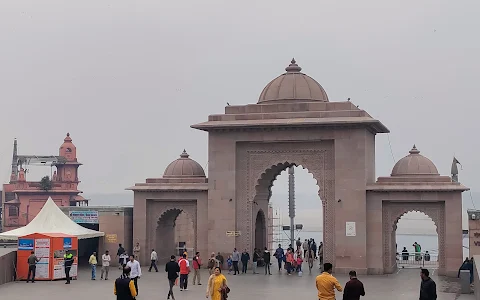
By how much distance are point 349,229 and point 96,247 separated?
1122 centimetres

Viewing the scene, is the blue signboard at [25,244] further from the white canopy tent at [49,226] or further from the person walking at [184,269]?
the person walking at [184,269]

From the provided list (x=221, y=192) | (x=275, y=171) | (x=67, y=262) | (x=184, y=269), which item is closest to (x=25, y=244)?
(x=67, y=262)

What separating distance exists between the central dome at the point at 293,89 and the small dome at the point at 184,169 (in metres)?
4.45

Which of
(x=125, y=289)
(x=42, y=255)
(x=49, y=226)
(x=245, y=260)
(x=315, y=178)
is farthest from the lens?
(x=315, y=178)

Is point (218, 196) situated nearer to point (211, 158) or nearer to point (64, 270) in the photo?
point (211, 158)

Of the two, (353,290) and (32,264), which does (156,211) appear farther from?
(353,290)

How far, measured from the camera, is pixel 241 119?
97.6 feet

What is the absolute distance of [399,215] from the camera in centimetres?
2816

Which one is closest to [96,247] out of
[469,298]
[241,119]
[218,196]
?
[218,196]

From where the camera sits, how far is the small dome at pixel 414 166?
94.0 feet

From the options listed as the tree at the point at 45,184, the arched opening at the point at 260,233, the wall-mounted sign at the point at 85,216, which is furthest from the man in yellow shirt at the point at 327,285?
the tree at the point at 45,184

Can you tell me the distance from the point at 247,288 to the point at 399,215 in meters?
7.99

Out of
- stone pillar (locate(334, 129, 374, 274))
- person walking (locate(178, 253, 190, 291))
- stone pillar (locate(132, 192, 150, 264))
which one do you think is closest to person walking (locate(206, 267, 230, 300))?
person walking (locate(178, 253, 190, 291))

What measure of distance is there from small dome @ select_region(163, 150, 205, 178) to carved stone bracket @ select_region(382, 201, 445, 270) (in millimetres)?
8477
